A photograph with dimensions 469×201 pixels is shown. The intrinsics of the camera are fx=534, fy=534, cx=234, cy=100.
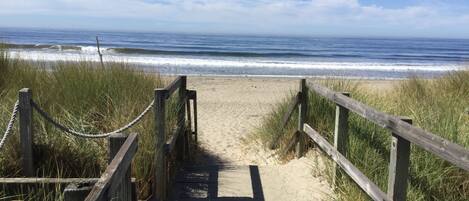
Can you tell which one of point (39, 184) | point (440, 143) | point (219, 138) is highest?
point (440, 143)

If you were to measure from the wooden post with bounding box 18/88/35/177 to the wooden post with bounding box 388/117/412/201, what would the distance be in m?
3.19

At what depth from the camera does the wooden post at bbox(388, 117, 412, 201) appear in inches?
147

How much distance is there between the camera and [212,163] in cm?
→ 784

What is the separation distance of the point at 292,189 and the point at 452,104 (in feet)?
8.69

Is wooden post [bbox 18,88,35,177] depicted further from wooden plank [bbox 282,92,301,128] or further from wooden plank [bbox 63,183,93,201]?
wooden plank [bbox 282,92,301,128]

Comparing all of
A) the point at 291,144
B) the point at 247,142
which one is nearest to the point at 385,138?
the point at 291,144

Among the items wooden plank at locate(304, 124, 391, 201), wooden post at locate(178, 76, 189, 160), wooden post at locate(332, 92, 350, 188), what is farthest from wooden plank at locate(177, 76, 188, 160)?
wooden post at locate(332, 92, 350, 188)

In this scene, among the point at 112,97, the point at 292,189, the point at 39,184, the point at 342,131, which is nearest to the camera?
the point at 39,184

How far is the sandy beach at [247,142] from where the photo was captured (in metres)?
6.08

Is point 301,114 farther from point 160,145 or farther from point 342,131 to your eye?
point 160,145

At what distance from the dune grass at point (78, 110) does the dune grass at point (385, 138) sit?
6.54 feet

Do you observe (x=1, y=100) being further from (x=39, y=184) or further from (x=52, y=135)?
(x=39, y=184)

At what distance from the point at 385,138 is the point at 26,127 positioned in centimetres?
362

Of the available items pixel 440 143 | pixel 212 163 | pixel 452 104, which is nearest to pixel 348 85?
pixel 452 104
